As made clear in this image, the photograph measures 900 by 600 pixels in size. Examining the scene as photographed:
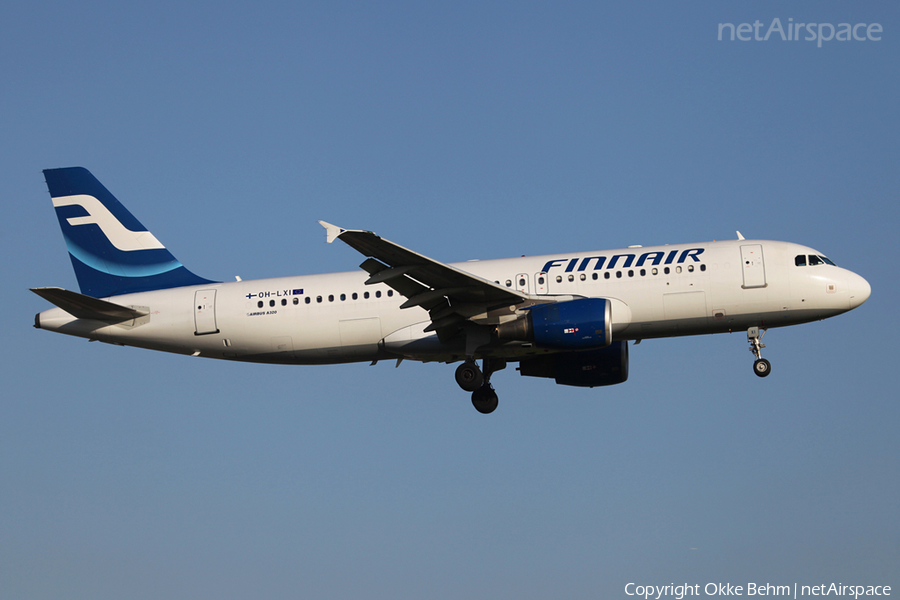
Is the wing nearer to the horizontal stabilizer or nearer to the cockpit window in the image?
the cockpit window

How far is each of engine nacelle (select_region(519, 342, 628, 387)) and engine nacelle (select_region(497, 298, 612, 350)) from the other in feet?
15.2

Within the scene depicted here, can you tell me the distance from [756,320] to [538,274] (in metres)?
7.09

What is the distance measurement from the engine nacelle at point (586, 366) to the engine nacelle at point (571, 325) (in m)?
4.63

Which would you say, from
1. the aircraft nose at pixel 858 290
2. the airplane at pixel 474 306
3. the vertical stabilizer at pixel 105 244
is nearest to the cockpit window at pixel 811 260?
the airplane at pixel 474 306

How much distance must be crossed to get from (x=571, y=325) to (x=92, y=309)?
16.2 metres

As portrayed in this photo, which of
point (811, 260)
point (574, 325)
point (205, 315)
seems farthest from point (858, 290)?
point (205, 315)

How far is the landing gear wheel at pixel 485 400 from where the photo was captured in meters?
34.0

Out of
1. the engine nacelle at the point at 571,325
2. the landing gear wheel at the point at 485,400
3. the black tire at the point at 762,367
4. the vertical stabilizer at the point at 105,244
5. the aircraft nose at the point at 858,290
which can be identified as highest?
the vertical stabilizer at the point at 105,244

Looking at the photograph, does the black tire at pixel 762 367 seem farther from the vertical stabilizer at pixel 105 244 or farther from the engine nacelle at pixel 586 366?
the vertical stabilizer at pixel 105 244

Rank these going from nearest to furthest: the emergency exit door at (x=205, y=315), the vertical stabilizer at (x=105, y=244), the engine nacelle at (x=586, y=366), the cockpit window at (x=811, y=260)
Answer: the cockpit window at (x=811, y=260) < the emergency exit door at (x=205, y=315) < the engine nacelle at (x=586, y=366) < the vertical stabilizer at (x=105, y=244)

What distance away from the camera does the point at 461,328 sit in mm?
30859

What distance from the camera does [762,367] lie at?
3077 cm

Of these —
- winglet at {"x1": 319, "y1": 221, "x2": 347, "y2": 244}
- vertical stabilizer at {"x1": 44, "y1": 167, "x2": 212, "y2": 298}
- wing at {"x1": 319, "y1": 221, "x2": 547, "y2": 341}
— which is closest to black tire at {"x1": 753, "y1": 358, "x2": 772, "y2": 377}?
wing at {"x1": 319, "y1": 221, "x2": 547, "y2": 341}

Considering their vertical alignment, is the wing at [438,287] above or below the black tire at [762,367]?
above
